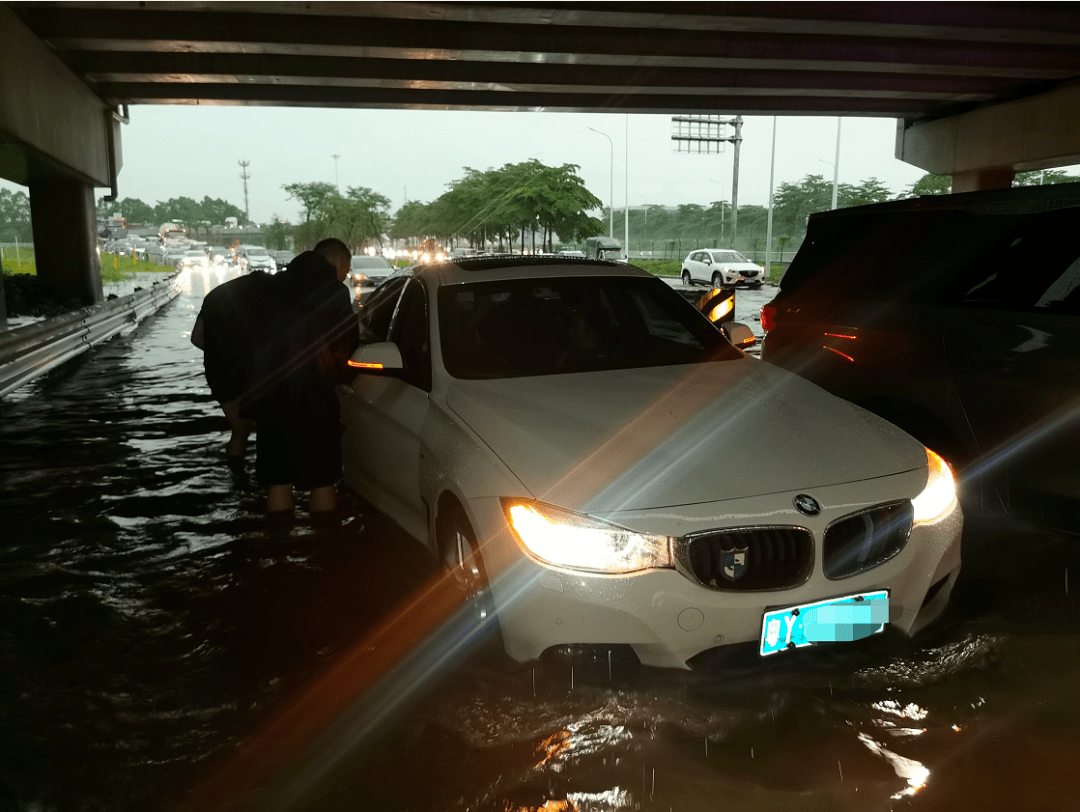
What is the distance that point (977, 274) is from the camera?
4.34m

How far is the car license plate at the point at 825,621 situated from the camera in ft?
9.45

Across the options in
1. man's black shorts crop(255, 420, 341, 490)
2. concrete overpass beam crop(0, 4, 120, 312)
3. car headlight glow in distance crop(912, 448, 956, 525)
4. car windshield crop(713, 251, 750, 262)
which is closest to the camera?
car headlight glow in distance crop(912, 448, 956, 525)

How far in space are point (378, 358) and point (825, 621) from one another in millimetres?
2316

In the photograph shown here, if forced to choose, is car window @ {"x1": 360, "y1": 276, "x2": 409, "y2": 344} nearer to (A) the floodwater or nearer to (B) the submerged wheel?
(A) the floodwater

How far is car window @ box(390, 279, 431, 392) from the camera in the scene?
423cm

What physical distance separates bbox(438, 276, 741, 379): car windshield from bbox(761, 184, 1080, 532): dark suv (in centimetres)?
86

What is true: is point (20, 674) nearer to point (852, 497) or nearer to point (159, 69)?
point (852, 497)

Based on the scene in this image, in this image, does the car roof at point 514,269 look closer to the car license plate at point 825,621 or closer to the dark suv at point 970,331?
A: the dark suv at point 970,331

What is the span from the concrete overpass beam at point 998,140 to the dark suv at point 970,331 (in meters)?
16.0

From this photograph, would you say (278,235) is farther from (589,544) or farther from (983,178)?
(589,544)

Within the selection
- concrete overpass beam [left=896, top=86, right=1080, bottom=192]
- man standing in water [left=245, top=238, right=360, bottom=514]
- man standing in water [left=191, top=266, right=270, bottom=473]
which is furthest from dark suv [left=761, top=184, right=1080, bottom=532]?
concrete overpass beam [left=896, top=86, right=1080, bottom=192]

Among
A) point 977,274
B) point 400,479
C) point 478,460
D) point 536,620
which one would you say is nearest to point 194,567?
point 400,479

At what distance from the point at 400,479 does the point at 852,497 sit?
84.8 inches

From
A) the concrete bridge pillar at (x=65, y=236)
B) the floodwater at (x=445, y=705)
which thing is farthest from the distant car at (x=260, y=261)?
the floodwater at (x=445, y=705)
